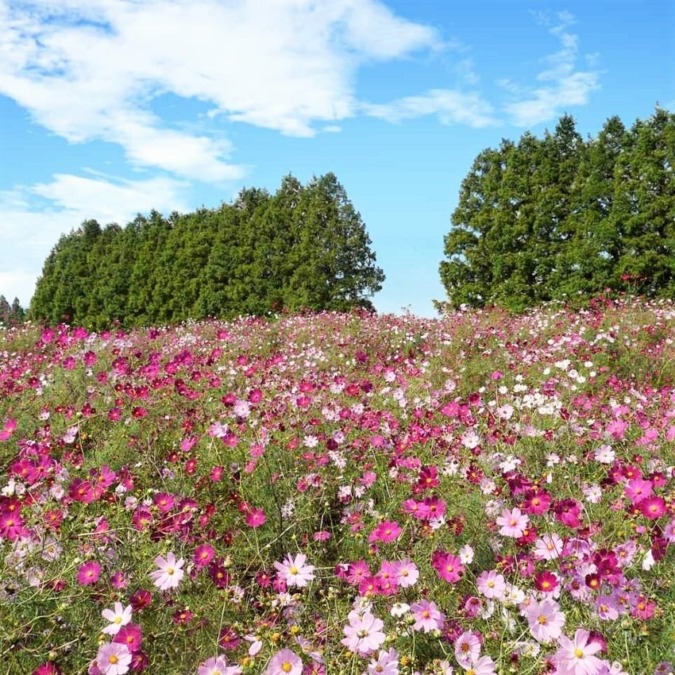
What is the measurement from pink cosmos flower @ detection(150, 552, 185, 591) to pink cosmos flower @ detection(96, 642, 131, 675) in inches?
13.4

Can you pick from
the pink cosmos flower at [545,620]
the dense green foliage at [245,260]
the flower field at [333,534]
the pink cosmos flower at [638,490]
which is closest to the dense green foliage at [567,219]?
the dense green foliage at [245,260]

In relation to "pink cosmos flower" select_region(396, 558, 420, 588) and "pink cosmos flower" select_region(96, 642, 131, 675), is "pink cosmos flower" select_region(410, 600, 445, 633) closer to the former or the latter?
"pink cosmos flower" select_region(396, 558, 420, 588)

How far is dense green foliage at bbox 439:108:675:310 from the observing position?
51.9 ft

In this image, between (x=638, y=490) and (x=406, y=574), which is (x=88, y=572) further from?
(x=638, y=490)

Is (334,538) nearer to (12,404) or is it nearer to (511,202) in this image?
(12,404)

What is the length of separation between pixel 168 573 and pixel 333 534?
139 cm

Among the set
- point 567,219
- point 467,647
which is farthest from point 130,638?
point 567,219

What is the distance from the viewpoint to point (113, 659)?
68.5 inches

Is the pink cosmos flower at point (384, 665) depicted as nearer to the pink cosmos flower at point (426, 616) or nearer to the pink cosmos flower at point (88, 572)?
the pink cosmos flower at point (426, 616)

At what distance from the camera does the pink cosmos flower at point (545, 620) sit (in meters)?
1.77

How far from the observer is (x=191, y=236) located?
72.5 feet

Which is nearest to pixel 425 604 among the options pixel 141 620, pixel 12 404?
pixel 141 620

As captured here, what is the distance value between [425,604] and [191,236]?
21140mm

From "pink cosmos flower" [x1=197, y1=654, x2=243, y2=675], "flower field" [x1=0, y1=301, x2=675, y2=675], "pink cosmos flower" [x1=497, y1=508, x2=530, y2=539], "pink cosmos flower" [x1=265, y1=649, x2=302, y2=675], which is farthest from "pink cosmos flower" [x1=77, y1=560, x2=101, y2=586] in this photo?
"pink cosmos flower" [x1=497, y1=508, x2=530, y2=539]
